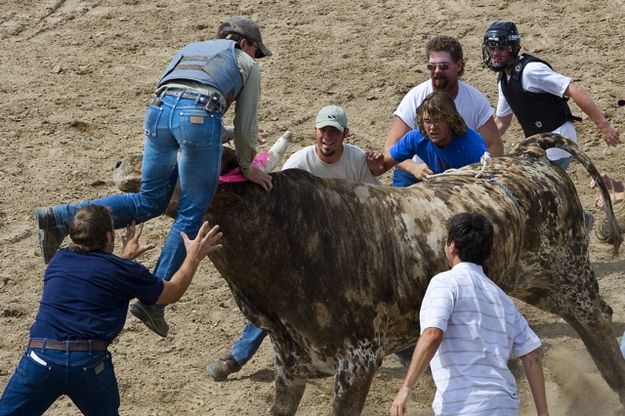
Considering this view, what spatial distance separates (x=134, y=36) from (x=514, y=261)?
7454 millimetres

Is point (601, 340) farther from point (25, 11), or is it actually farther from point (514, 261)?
point (25, 11)

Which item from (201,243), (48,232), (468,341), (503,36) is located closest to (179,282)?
(201,243)

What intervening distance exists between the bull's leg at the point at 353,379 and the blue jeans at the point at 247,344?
1510 millimetres

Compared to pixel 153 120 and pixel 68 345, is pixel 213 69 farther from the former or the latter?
pixel 68 345

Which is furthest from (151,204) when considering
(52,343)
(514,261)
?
(514,261)

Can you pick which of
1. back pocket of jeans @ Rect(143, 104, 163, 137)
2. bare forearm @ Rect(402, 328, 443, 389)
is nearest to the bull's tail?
back pocket of jeans @ Rect(143, 104, 163, 137)

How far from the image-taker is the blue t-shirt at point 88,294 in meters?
6.15

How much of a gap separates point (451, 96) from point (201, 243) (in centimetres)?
306

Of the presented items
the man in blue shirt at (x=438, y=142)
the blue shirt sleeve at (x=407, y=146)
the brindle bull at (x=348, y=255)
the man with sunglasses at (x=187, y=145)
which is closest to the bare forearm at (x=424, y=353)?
the brindle bull at (x=348, y=255)

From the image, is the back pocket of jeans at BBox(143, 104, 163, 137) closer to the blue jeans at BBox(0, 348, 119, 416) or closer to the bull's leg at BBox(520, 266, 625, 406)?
the blue jeans at BBox(0, 348, 119, 416)

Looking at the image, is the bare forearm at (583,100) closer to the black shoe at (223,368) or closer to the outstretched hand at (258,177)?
the black shoe at (223,368)

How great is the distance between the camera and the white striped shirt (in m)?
5.62

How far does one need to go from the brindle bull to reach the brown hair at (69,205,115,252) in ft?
2.06

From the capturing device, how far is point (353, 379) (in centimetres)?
686
